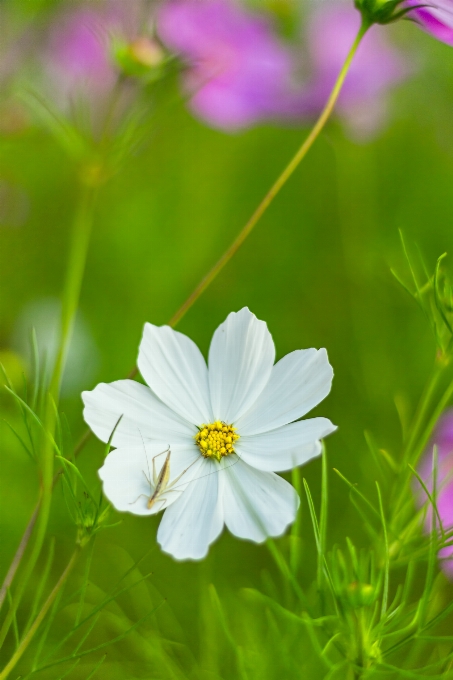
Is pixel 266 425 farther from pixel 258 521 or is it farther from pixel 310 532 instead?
pixel 310 532

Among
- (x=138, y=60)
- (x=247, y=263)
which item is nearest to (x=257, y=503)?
(x=138, y=60)

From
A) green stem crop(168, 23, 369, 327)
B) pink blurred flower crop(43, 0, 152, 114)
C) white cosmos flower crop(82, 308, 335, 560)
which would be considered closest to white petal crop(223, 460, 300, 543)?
white cosmos flower crop(82, 308, 335, 560)

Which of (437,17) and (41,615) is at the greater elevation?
(437,17)

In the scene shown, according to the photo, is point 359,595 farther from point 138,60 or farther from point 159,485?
point 138,60

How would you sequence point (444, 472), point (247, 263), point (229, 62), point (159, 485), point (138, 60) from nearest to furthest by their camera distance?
1. point (159, 485)
2. point (138, 60)
3. point (444, 472)
4. point (229, 62)
5. point (247, 263)

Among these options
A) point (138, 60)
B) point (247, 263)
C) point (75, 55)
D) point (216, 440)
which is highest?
point (75, 55)

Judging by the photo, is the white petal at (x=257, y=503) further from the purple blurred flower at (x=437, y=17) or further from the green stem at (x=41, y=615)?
the purple blurred flower at (x=437, y=17)
